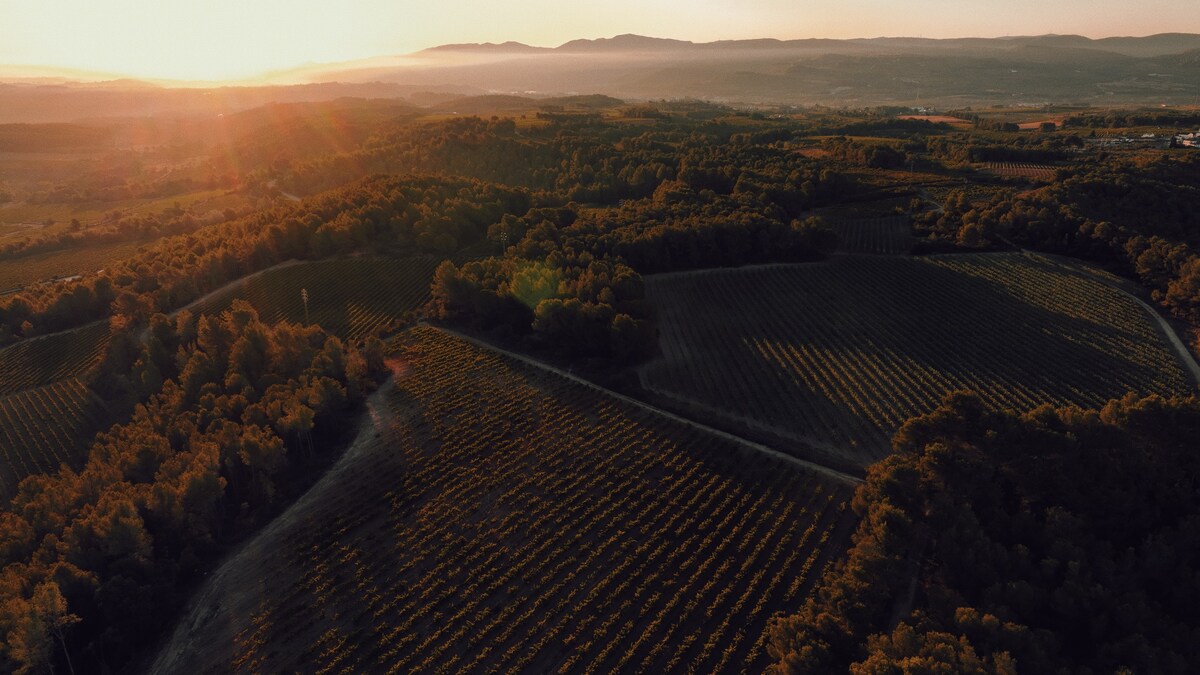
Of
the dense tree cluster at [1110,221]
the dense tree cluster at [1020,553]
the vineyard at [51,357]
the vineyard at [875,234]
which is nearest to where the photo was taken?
the dense tree cluster at [1020,553]

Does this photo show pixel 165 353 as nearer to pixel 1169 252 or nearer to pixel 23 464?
pixel 23 464

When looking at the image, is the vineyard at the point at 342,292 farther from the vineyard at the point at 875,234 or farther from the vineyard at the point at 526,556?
the vineyard at the point at 875,234

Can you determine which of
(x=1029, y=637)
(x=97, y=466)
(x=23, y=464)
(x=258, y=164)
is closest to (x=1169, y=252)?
(x=1029, y=637)

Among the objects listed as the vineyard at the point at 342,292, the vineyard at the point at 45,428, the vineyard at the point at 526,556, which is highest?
the vineyard at the point at 342,292

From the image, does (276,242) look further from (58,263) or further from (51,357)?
(58,263)

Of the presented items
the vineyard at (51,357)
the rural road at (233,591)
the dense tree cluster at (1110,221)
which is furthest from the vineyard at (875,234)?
the vineyard at (51,357)

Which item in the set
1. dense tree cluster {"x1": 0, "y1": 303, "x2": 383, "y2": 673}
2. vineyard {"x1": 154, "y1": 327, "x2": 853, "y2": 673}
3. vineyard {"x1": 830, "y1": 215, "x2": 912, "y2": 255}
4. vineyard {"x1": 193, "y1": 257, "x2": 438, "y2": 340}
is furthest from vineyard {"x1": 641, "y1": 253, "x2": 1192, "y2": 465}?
vineyard {"x1": 193, "y1": 257, "x2": 438, "y2": 340}
